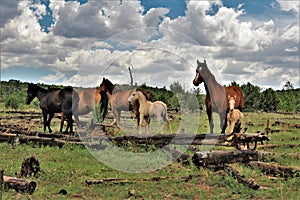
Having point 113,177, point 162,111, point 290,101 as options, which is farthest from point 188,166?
point 290,101

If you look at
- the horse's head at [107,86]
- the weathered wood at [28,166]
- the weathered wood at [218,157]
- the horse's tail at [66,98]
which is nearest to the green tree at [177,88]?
the weathered wood at [218,157]

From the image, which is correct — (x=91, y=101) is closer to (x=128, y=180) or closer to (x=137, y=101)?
(x=137, y=101)

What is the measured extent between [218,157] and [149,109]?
16.5 ft

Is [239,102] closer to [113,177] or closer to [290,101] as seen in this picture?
[113,177]

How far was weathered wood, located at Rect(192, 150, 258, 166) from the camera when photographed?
9.80 metres

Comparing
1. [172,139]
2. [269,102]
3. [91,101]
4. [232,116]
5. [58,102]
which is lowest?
[172,139]

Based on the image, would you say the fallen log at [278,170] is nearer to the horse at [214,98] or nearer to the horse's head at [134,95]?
the horse at [214,98]

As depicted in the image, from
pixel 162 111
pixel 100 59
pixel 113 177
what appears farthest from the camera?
pixel 162 111

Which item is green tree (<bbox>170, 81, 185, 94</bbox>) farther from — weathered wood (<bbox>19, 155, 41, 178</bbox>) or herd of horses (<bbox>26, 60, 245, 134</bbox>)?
weathered wood (<bbox>19, 155, 41, 178</bbox>)

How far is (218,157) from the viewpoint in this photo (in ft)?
32.5

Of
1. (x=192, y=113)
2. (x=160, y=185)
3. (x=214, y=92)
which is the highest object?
(x=214, y=92)

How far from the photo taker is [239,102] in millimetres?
16203

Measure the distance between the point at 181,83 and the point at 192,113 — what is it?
3.24 feet

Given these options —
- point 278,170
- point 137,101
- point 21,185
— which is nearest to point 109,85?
point 137,101
